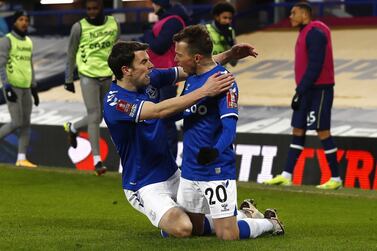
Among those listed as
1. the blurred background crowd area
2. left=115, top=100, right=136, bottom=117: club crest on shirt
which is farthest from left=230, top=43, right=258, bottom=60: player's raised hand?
the blurred background crowd area

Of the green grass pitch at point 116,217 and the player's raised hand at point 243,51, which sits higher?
the player's raised hand at point 243,51

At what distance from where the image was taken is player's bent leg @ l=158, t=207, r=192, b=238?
872 cm

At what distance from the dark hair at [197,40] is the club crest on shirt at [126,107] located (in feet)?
2.00

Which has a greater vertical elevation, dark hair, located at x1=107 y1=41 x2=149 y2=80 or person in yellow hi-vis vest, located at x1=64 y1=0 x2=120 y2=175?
dark hair, located at x1=107 y1=41 x2=149 y2=80

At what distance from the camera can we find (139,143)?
8992 mm

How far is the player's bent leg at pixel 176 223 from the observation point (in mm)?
8719

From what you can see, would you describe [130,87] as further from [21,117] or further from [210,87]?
[21,117]

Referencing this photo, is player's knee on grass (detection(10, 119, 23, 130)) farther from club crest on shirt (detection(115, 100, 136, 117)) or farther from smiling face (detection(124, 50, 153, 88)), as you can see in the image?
club crest on shirt (detection(115, 100, 136, 117))

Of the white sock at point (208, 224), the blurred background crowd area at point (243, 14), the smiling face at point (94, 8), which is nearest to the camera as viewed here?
the white sock at point (208, 224)

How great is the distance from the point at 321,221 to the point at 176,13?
14.5 ft

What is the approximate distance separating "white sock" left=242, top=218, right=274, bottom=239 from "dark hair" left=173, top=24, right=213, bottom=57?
1315mm

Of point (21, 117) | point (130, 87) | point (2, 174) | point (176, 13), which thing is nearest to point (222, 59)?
point (130, 87)

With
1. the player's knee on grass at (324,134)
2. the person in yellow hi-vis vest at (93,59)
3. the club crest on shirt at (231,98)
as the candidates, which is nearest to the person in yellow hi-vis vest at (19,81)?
the person in yellow hi-vis vest at (93,59)

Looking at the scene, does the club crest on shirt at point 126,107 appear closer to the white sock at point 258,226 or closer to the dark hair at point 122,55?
the dark hair at point 122,55
